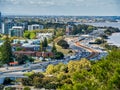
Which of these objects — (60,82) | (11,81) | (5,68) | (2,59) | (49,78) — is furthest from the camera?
(2,59)

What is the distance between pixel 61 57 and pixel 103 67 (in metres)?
25.2

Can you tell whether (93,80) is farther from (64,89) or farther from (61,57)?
(61,57)

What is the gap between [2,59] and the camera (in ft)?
91.9

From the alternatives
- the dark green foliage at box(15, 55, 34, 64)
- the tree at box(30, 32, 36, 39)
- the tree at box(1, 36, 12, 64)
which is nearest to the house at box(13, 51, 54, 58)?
the dark green foliage at box(15, 55, 34, 64)

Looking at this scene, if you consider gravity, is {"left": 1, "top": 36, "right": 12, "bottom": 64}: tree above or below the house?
above

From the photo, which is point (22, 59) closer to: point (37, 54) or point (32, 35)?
point (37, 54)

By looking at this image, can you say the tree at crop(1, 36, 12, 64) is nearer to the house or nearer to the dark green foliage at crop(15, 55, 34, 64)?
the dark green foliage at crop(15, 55, 34, 64)

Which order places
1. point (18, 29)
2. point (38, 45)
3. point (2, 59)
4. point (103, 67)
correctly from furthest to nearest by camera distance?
point (18, 29), point (38, 45), point (2, 59), point (103, 67)

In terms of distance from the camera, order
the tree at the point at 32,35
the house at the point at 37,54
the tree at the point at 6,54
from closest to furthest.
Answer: the tree at the point at 6,54 < the house at the point at 37,54 < the tree at the point at 32,35

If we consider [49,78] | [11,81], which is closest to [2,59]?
[11,81]

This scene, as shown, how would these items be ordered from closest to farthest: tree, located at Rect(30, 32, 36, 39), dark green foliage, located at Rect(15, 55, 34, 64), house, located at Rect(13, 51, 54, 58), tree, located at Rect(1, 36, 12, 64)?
tree, located at Rect(1, 36, 12, 64)
dark green foliage, located at Rect(15, 55, 34, 64)
house, located at Rect(13, 51, 54, 58)
tree, located at Rect(30, 32, 36, 39)

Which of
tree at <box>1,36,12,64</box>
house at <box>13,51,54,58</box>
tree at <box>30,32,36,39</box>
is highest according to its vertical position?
tree at <box>1,36,12,64</box>

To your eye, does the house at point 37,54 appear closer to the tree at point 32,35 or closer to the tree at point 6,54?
the tree at point 6,54

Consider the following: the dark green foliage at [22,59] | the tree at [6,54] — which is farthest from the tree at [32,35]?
the tree at [6,54]
